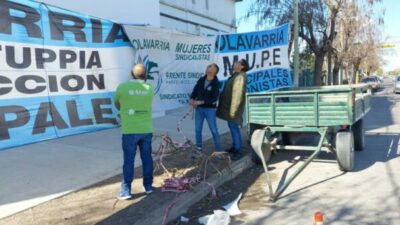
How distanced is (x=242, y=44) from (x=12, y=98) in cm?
662

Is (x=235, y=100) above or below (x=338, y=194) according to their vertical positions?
above

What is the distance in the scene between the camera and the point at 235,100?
320 inches

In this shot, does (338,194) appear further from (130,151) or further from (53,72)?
(53,72)

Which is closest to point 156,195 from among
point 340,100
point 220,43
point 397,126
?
point 340,100

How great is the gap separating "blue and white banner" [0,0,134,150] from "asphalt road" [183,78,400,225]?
2.25 metres

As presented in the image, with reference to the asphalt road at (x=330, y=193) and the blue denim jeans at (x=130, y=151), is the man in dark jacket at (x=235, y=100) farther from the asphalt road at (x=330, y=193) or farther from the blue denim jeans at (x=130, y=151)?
the blue denim jeans at (x=130, y=151)

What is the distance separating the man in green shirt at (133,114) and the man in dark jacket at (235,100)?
2.72 m

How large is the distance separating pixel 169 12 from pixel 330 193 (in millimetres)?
14970

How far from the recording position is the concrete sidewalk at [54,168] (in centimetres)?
586

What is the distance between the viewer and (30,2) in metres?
5.50

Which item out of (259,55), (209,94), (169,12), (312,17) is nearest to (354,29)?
(312,17)

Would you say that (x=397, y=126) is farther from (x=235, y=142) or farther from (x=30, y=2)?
(x=30, y=2)

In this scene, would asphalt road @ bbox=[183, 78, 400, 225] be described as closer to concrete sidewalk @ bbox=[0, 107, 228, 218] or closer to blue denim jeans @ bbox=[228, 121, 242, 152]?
blue denim jeans @ bbox=[228, 121, 242, 152]

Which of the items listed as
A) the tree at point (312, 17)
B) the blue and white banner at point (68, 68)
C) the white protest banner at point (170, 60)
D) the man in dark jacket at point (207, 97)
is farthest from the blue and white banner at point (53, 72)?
the tree at point (312, 17)
